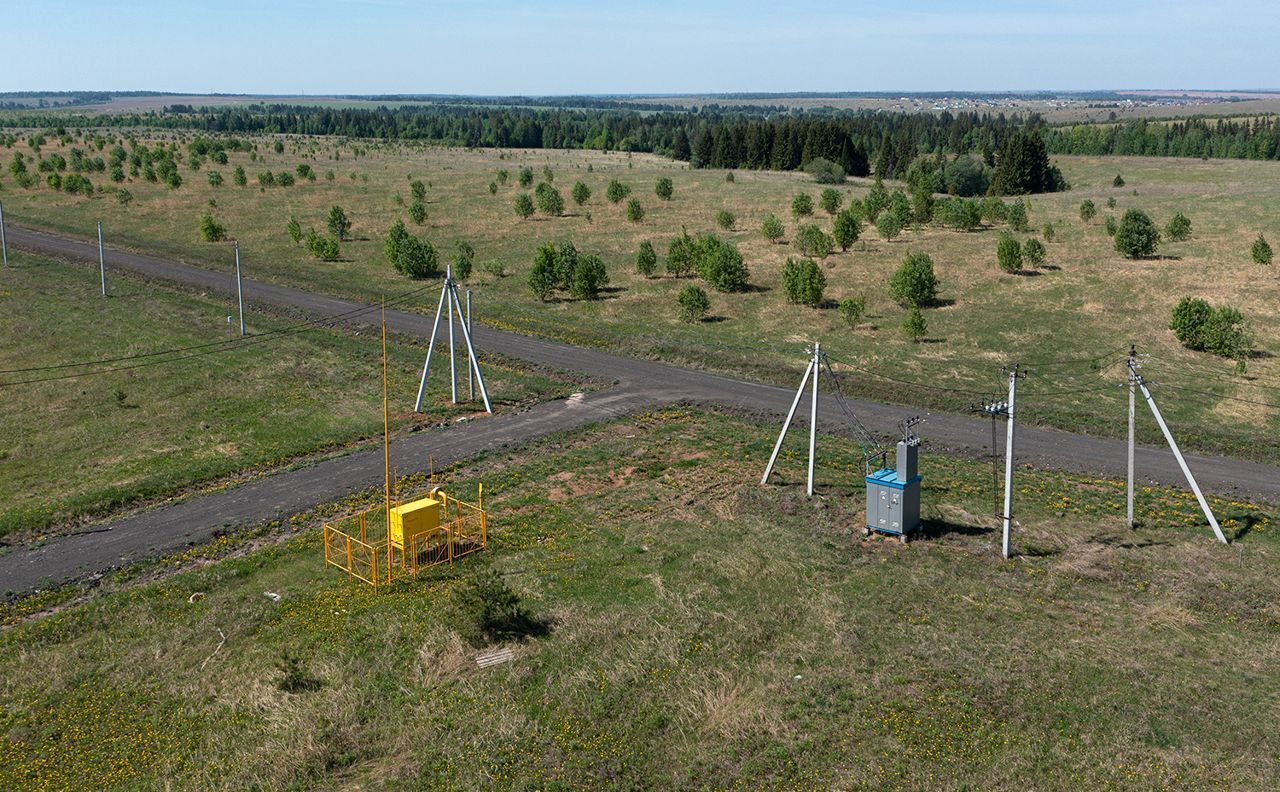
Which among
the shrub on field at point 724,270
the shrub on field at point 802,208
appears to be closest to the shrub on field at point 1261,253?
the shrub on field at point 724,270

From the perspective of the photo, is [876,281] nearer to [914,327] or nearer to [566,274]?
[914,327]

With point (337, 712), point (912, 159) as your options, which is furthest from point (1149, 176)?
point (337, 712)

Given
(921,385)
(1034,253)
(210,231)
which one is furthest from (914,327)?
(210,231)

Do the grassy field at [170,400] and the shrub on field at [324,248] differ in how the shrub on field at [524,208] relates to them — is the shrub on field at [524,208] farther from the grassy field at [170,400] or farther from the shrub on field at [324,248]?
the grassy field at [170,400]

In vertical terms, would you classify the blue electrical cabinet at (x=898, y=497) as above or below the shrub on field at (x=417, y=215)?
below

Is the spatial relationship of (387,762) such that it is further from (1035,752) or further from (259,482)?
(259,482)

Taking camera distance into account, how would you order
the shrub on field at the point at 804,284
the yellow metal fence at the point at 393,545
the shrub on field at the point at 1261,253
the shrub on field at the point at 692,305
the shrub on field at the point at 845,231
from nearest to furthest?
the yellow metal fence at the point at 393,545 < the shrub on field at the point at 692,305 < the shrub on field at the point at 804,284 < the shrub on field at the point at 1261,253 < the shrub on field at the point at 845,231
